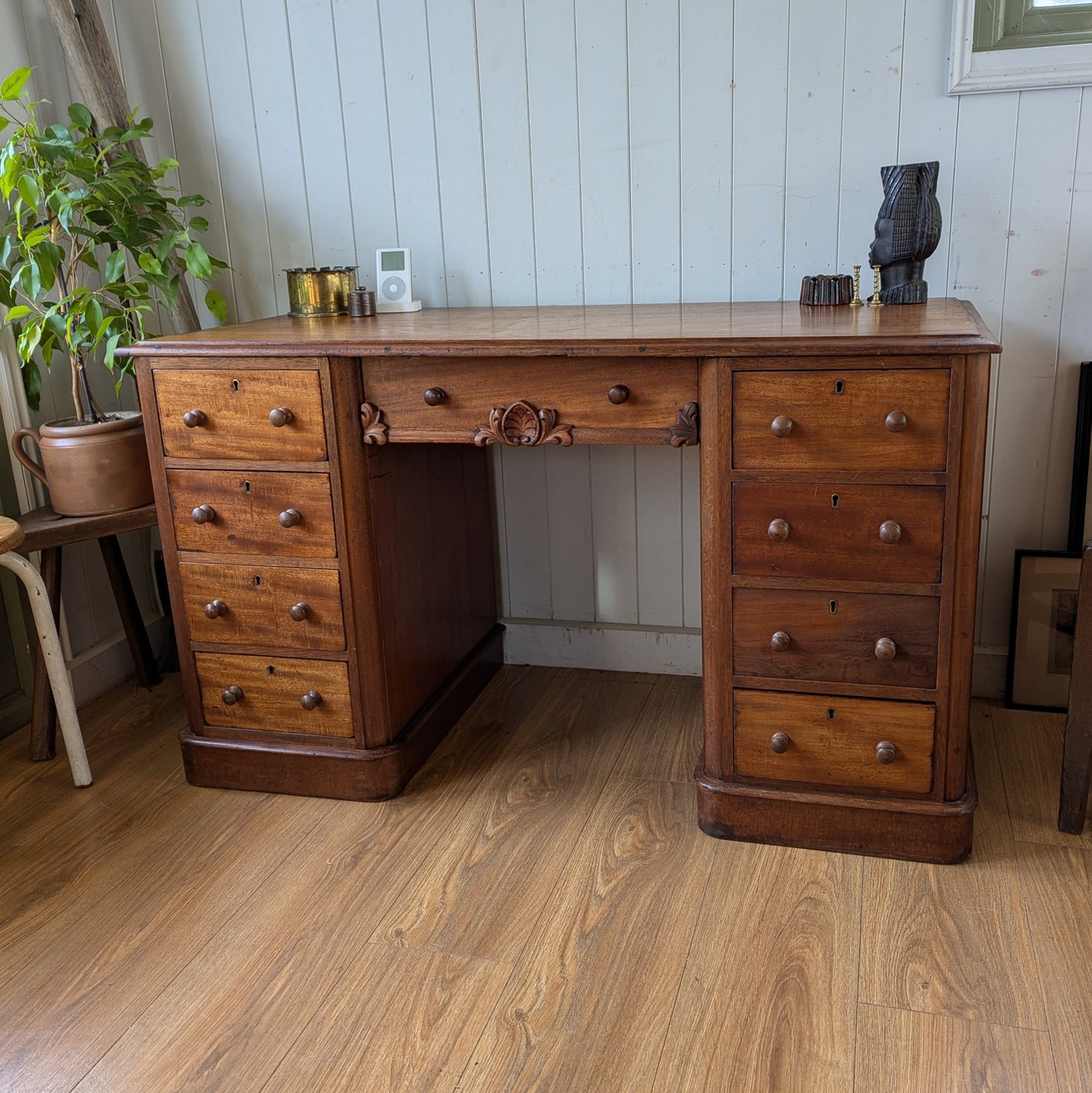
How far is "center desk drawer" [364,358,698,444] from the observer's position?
172cm

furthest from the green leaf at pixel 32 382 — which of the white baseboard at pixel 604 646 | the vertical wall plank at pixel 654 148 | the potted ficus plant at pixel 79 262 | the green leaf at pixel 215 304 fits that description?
the vertical wall plank at pixel 654 148

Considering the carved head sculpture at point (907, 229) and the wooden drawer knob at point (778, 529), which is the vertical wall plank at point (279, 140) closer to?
the carved head sculpture at point (907, 229)

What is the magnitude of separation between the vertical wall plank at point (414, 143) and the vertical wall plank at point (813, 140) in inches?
30.5

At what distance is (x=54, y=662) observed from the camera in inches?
81.4

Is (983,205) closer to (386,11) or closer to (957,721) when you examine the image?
(957,721)

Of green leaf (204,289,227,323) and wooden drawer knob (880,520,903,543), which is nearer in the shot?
wooden drawer knob (880,520,903,543)

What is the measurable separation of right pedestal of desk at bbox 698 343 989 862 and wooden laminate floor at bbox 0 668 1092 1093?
0.35 ft

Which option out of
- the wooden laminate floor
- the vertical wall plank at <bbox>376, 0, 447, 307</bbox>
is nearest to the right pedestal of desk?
the wooden laminate floor

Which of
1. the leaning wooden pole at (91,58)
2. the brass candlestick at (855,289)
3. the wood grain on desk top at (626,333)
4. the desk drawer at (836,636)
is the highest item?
the leaning wooden pole at (91,58)

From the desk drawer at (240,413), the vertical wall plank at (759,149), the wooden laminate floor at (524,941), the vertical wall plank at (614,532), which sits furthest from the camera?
the vertical wall plank at (614,532)

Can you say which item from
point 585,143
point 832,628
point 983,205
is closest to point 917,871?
point 832,628

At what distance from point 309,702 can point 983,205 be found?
5.39 feet

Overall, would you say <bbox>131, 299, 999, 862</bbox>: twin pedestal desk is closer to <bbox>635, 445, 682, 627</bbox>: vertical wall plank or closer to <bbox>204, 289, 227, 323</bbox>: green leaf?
<bbox>204, 289, 227, 323</bbox>: green leaf

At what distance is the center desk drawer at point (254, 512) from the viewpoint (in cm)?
192
